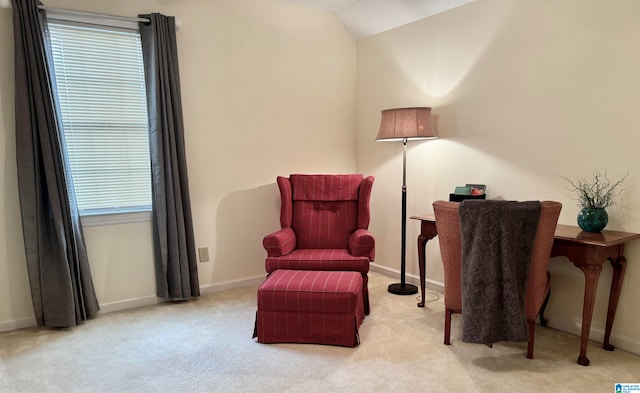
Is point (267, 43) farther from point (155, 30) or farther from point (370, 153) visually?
point (370, 153)

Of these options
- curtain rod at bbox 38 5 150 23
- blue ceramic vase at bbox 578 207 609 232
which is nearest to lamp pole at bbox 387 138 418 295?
blue ceramic vase at bbox 578 207 609 232

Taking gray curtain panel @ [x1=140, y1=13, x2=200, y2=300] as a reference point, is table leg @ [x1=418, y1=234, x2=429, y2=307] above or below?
below

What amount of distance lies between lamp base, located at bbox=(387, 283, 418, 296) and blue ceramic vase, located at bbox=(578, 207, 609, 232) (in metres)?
1.40

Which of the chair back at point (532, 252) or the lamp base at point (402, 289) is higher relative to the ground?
the chair back at point (532, 252)

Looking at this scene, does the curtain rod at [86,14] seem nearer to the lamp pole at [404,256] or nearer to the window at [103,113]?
the window at [103,113]

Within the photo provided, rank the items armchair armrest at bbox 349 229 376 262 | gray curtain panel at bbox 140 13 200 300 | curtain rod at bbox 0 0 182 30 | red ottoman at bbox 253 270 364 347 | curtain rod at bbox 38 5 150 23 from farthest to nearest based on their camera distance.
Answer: gray curtain panel at bbox 140 13 200 300
armchair armrest at bbox 349 229 376 262
curtain rod at bbox 38 5 150 23
curtain rod at bbox 0 0 182 30
red ottoman at bbox 253 270 364 347

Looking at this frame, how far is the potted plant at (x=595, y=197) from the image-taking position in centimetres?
218

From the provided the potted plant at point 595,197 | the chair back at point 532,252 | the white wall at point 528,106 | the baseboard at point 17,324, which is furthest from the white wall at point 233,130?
the potted plant at point 595,197

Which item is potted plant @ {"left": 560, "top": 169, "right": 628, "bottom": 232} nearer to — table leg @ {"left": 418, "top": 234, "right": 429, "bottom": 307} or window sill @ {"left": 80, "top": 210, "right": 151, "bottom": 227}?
table leg @ {"left": 418, "top": 234, "right": 429, "bottom": 307}

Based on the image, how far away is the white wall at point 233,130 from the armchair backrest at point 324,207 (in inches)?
15.9

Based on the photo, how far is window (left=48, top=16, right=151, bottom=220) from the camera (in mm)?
2701

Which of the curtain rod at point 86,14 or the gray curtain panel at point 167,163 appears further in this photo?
the gray curtain panel at point 167,163

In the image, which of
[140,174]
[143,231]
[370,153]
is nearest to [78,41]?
[140,174]

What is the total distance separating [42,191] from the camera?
2574 millimetres
